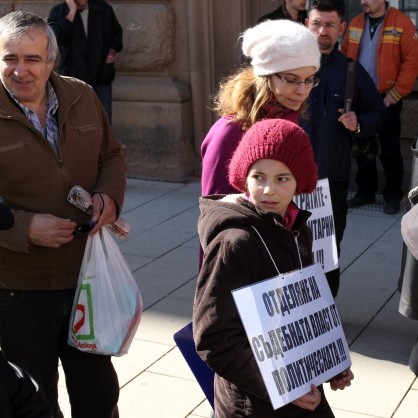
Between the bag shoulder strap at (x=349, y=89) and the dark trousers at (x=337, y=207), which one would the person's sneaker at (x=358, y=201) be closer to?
the dark trousers at (x=337, y=207)

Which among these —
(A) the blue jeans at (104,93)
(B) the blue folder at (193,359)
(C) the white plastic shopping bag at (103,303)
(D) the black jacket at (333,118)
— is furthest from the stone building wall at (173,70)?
(B) the blue folder at (193,359)

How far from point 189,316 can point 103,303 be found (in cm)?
200

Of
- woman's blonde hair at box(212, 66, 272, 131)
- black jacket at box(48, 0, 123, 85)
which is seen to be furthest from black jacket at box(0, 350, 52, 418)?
black jacket at box(48, 0, 123, 85)

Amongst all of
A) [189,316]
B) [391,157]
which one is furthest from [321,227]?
[391,157]

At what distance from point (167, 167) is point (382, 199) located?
6.57 feet

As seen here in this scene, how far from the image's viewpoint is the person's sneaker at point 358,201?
25.2 feet

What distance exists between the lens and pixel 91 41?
26.7 ft

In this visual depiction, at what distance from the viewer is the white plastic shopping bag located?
3.25 m

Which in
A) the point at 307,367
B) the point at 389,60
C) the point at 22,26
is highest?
the point at 22,26

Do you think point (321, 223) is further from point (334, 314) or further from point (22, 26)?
point (22, 26)

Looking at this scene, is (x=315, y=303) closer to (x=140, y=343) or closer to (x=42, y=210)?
(x=42, y=210)

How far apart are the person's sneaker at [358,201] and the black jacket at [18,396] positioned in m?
5.84

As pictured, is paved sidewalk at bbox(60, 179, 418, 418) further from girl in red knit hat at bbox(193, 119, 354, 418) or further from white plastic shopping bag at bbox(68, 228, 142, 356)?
girl in red knit hat at bbox(193, 119, 354, 418)

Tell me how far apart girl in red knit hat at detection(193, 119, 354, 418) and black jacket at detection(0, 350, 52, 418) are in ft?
2.19
